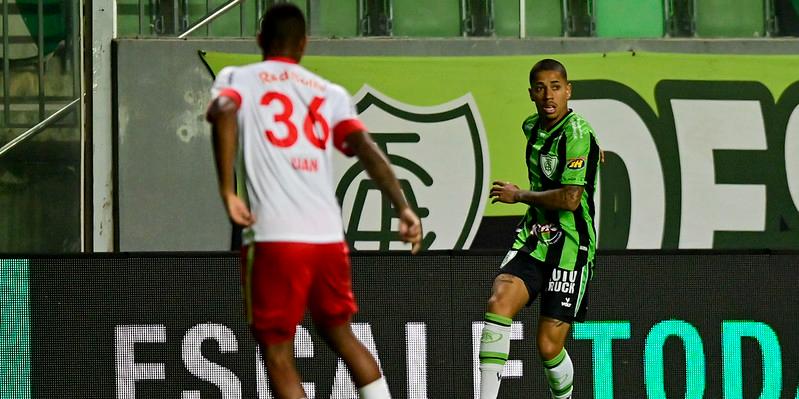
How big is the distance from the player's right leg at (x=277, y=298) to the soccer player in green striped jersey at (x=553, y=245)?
2043mm

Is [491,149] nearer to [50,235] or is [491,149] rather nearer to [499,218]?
[499,218]

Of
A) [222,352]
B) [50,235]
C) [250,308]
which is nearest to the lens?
[250,308]

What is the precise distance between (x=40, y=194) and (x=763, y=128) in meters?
6.44

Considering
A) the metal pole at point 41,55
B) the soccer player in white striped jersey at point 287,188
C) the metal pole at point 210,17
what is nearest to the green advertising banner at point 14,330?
the soccer player in white striped jersey at point 287,188

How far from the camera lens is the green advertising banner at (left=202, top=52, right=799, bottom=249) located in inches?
475

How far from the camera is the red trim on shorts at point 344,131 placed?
532 cm

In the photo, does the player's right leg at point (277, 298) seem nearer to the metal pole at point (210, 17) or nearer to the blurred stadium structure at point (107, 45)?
the blurred stadium structure at point (107, 45)

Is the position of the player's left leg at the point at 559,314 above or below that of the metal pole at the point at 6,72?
below

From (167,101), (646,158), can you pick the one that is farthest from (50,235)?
(646,158)

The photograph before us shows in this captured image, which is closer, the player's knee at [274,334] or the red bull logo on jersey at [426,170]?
the player's knee at [274,334]

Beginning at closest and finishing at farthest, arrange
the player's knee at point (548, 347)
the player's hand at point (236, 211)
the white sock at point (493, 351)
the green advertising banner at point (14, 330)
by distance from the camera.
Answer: the player's hand at point (236, 211) < the white sock at point (493, 351) < the player's knee at point (548, 347) < the green advertising banner at point (14, 330)

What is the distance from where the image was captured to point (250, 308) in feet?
17.3

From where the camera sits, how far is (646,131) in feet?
40.3

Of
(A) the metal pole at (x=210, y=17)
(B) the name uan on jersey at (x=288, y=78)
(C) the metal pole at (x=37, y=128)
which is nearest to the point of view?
(B) the name uan on jersey at (x=288, y=78)
